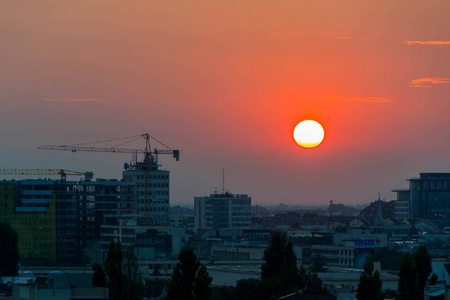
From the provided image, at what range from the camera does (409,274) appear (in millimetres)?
62562

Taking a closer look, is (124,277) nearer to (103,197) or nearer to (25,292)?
(25,292)

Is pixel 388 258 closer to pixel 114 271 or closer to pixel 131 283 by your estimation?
pixel 114 271

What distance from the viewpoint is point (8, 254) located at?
111 m

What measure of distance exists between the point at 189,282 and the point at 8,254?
55010mm

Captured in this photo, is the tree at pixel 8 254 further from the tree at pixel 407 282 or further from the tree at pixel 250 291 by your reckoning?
the tree at pixel 407 282

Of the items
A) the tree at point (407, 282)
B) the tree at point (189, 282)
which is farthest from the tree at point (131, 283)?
the tree at point (407, 282)

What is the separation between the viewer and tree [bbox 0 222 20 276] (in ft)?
346

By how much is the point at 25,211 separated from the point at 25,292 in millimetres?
127153

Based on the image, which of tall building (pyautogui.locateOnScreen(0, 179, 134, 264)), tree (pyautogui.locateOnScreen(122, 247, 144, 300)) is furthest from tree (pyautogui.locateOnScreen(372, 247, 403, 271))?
tree (pyautogui.locateOnScreen(122, 247, 144, 300))

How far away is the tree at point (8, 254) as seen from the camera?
346ft

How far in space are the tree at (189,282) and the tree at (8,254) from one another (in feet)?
151

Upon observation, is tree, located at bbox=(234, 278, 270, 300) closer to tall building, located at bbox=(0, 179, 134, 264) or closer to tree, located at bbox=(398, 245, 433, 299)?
tree, located at bbox=(398, 245, 433, 299)

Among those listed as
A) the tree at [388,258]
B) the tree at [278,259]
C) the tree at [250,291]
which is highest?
the tree at [278,259]

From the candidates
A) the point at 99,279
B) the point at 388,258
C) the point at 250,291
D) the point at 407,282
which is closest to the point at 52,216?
the point at 388,258
